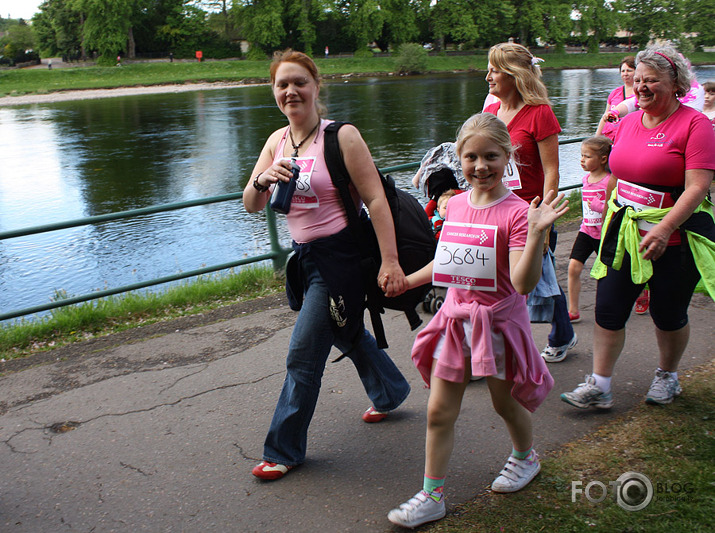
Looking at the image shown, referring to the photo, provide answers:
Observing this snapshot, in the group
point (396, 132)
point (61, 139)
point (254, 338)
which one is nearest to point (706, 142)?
point (254, 338)

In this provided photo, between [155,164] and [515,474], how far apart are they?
2109 centimetres

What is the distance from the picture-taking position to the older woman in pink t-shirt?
10.6 feet

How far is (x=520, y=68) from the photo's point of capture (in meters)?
3.66

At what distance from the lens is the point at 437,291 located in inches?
175

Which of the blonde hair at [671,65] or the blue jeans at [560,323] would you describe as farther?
the blue jeans at [560,323]

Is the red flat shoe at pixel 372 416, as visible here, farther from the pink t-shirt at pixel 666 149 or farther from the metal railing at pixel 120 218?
the metal railing at pixel 120 218

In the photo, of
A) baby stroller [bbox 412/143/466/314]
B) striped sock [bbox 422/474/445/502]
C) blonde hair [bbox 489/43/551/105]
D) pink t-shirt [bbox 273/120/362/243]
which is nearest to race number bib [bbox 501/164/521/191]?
baby stroller [bbox 412/143/466/314]

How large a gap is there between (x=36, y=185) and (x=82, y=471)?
18.7 m

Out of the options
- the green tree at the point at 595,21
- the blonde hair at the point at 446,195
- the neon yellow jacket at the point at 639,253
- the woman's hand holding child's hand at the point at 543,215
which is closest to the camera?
the woman's hand holding child's hand at the point at 543,215

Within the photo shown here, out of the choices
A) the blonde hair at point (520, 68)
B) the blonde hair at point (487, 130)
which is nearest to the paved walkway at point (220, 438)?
the blonde hair at point (487, 130)

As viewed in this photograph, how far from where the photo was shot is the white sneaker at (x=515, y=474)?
2979 millimetres

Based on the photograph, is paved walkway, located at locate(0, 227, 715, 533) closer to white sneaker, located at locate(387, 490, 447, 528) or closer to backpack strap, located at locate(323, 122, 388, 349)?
white sneaker, located at locate(387, 490, 447, 528)

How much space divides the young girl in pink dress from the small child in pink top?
2134mm

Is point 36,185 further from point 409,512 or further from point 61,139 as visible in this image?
point 409,512
